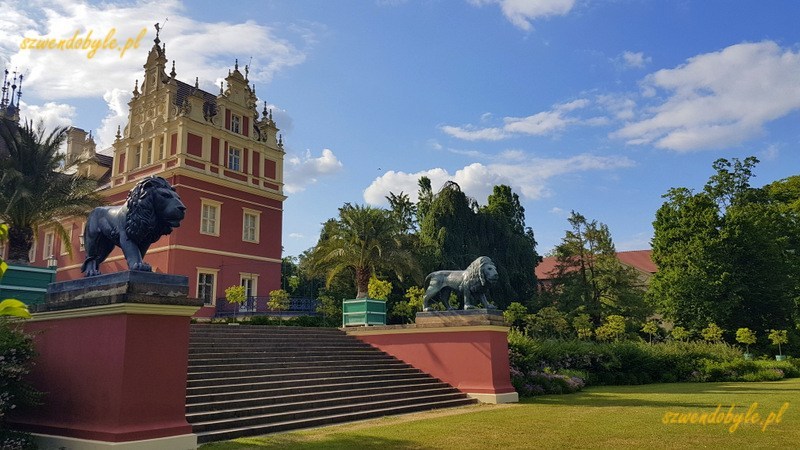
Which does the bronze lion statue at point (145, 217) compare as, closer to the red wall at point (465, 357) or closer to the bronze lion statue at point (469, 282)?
the bronze lion statue at point (469, 282)

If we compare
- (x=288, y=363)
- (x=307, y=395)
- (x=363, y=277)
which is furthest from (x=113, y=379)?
(x=363, y=277)

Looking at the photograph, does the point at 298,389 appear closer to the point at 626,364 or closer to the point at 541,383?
the point at 541,383

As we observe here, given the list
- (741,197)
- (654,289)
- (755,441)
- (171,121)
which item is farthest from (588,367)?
(741,197)

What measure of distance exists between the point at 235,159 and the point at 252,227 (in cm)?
354

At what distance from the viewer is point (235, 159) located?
2966cm

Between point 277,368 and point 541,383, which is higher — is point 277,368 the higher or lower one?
the higher one

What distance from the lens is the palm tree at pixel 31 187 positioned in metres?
19.4

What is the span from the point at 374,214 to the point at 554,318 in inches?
464

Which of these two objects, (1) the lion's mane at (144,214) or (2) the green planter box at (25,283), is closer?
(1) the lion's mane at (144,214)

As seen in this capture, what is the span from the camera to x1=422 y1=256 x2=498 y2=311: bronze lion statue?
48.4 feet

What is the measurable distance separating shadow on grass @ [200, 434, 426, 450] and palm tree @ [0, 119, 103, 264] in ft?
46.6

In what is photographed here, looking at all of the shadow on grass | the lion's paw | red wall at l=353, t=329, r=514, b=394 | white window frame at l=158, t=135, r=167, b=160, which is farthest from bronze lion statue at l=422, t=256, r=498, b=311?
white window frame at l=158, t=135, r=167, b=160

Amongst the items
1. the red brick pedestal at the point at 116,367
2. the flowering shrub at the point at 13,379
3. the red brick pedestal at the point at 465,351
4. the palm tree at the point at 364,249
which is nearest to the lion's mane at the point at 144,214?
the red brick pedestal at the point at 116,367

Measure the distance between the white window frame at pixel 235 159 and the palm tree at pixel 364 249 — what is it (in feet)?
20.6
